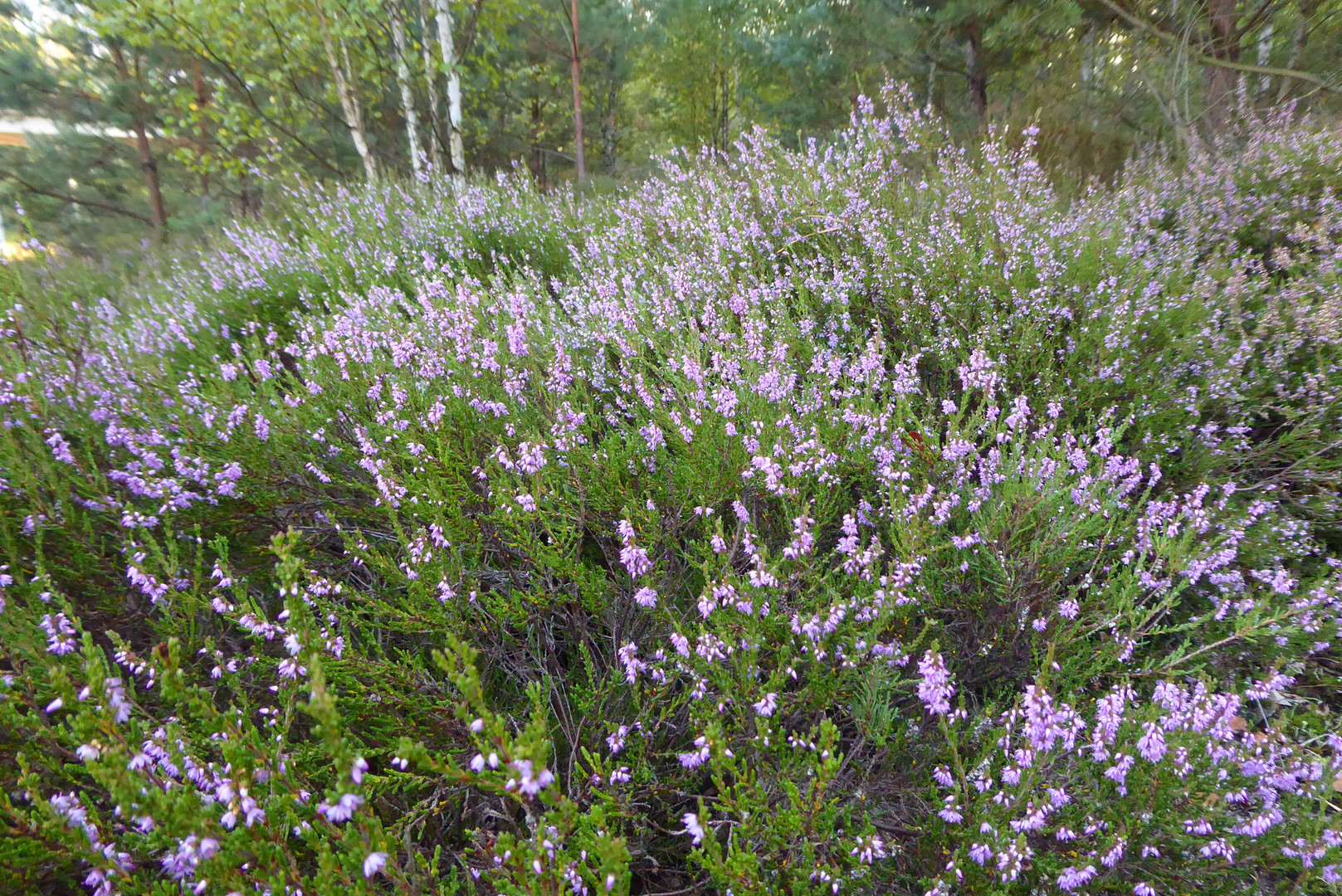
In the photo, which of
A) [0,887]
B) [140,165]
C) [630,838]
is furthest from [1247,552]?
[140,165]

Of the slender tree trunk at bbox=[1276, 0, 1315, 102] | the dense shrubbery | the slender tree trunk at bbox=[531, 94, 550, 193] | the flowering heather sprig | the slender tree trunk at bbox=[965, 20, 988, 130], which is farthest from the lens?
the slender tree trunk at bbox=[531, 94, 550, 193]

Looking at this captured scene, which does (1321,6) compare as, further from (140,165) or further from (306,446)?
(140,165)

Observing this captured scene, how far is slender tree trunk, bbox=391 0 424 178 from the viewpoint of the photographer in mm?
8383

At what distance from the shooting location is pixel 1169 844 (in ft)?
4.50

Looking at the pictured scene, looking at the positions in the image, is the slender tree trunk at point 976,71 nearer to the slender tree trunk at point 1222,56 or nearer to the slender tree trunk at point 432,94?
the slender tree trunk at point 1222,56

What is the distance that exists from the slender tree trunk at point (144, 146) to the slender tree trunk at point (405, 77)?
295 inches

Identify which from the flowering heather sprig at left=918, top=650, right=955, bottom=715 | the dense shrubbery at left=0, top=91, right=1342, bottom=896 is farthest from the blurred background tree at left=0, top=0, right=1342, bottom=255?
the flowering heather sprig at left=918, top=650, right=955, bottom=715

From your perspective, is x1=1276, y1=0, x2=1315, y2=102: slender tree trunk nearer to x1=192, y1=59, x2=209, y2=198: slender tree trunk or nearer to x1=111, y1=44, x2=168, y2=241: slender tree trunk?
x1=192, y1=59, x2=209, y2=198: slender tree trunk

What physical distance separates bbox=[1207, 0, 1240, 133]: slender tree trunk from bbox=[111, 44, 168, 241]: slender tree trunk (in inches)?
684

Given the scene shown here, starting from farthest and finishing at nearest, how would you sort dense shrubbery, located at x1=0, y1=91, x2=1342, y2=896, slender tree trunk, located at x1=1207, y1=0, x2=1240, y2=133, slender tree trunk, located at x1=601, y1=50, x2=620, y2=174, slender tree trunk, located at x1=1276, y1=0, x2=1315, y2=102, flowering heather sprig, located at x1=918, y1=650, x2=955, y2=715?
slender tree trunk, located at x1=601, y1=50, x2=620, y2=174, slender tree trunk, located at x1=1276, y1=0, x2=1315, y2=102, slender tree trunk, located at x1=1207, y1=0, x2=1240, y2=133, flowering heather sprig, located at x1=918, y1=650, x2=955, y2=715, dense shrubbery, located at x1=0, y1=91, x2=1342, y2=896

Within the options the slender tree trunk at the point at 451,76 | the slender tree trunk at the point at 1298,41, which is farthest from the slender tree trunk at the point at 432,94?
the slender tree trunk at the point at 1298,41

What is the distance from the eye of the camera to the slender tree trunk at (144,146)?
12.2 metres

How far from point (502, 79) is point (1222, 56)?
1275cm

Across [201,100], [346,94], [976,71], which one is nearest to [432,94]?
[346,94]
